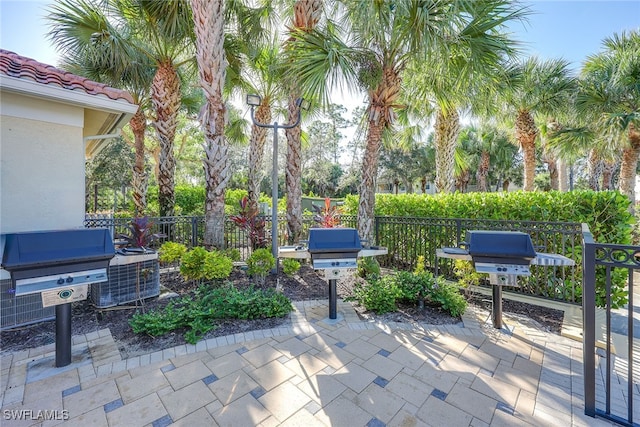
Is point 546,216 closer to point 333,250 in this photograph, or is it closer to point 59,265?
point 333,250

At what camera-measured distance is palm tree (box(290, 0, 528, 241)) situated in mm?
4418

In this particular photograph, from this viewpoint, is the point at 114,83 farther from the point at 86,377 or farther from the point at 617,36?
the point at 617,36

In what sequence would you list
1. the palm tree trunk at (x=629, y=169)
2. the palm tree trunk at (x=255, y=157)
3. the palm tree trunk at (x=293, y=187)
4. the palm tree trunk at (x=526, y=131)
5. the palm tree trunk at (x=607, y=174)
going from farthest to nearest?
the palm tree trunk at (x=607, y=174) → the palm tree trunk at (x=526, y=131) → the palm tree trunk at (x=629, y=169) → the palm tree trunk at (x=255, y=157) → the palm tree trunk at (x=293, y=187)

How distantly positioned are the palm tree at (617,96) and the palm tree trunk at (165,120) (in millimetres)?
12673

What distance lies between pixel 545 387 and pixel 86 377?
411 cm

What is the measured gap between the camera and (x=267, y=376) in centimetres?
254

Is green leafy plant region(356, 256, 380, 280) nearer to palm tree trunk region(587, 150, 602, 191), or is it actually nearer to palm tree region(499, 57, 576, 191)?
palm tree region(499, 57, 576, 191)

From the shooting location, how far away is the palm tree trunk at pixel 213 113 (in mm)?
5426

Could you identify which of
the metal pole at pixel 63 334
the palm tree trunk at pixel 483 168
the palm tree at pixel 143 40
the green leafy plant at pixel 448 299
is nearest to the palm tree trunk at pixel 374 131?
the green leafy plant at pixel 448 299

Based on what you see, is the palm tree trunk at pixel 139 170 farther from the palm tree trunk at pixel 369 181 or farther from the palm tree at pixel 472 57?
the palm tree at pixel 472 57

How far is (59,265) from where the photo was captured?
96.5 inches

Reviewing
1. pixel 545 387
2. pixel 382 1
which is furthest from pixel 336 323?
pixel 382 1

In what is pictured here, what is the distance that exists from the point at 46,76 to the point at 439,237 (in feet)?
22.1

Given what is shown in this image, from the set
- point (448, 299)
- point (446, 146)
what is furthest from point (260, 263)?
point (446, 146)
